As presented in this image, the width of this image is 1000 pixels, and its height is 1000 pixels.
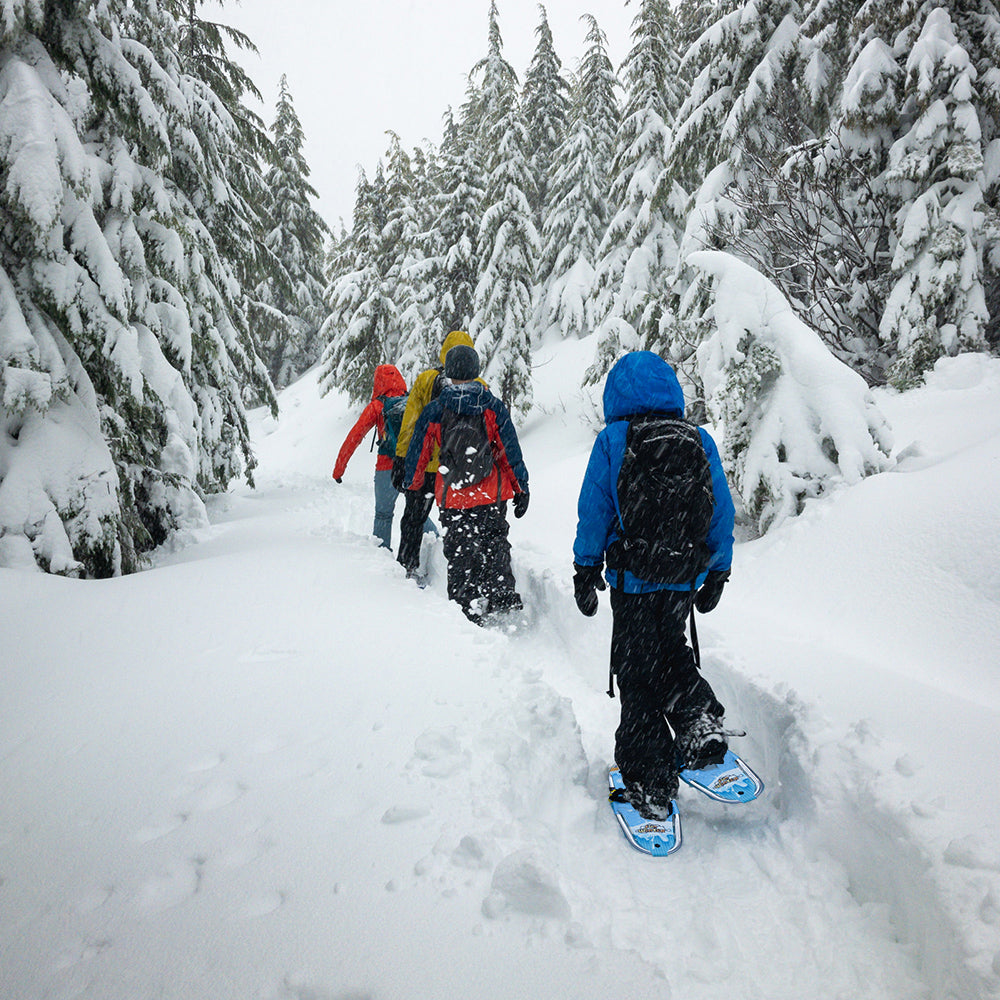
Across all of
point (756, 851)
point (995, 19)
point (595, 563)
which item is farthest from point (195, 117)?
point (995, 19)

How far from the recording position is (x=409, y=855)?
1.93m

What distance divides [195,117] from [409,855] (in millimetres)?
9809

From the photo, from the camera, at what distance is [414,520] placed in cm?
605

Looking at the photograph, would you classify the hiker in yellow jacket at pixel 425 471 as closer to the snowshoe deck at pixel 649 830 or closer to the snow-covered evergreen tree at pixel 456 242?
the snowshoe deck at pixel 649 830

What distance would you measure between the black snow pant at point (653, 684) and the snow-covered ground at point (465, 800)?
0.33 m

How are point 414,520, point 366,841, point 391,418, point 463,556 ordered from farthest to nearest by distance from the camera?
1. point 391,418
2. point 414,520
3. point 463,556
4. point 366,841

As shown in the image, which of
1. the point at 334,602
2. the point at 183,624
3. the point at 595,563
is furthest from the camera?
the point at 334,602

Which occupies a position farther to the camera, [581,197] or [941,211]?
[581,197]

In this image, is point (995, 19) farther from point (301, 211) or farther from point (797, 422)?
point (301, 211)

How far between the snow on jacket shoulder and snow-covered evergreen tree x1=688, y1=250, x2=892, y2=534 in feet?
8.42

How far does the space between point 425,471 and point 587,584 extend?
2.92 m

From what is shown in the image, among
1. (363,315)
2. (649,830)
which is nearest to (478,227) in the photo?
(363,315)

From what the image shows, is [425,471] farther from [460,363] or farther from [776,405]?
[776,405]

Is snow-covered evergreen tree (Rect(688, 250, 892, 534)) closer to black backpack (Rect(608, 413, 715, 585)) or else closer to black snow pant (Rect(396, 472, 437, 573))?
black snow pant (Rect(396, 472, 437, 573))
